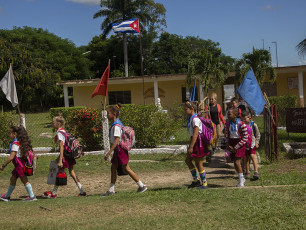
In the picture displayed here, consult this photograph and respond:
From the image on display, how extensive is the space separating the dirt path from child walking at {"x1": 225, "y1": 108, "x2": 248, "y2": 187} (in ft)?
1.82

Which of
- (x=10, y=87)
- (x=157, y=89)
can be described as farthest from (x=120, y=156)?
(x=157, y=89)

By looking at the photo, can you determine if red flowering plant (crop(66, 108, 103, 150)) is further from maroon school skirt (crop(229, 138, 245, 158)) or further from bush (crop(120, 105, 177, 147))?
maroon school skirt (crop(229, 138, 245, 158))

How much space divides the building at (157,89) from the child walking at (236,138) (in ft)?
52.7

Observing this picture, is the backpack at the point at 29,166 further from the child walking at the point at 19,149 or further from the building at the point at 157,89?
the building at the point at 157,89

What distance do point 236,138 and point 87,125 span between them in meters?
5.93

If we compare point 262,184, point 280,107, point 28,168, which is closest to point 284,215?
point 262,184

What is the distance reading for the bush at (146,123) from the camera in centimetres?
1192

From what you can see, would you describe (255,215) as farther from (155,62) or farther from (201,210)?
(155,62)

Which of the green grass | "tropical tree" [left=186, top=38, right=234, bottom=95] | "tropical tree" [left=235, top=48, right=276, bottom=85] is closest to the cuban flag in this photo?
"tropical tree" [left=186, top=38, right=234, bottom=95]

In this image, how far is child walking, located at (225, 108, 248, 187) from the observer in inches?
266

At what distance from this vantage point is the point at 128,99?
1043 inches

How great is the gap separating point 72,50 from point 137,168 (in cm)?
3698

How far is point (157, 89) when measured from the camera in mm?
24234

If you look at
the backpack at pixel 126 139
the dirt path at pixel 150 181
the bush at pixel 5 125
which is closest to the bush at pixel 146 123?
the dirt path at pixel 150 181
